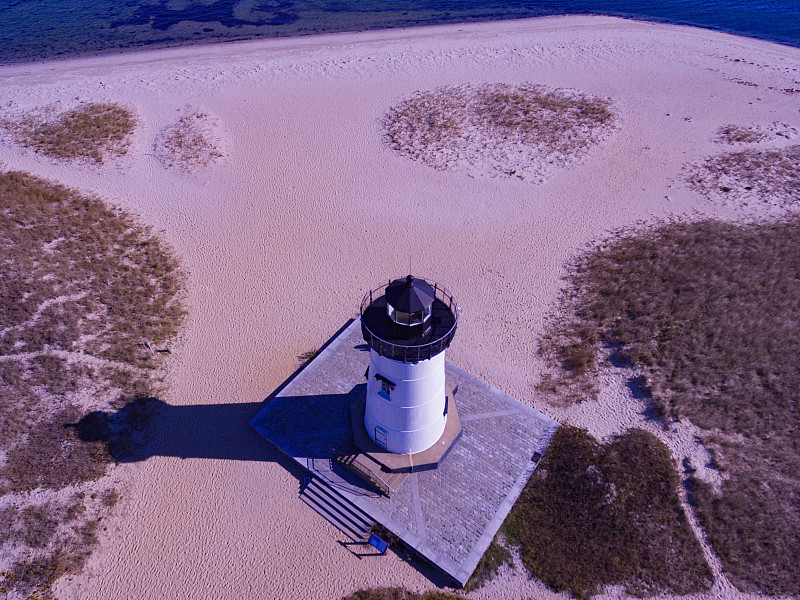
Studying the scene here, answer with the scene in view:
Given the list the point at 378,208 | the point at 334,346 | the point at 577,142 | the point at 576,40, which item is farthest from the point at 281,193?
the point at 576,40

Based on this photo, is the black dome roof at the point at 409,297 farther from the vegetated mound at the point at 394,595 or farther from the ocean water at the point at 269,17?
the ocean water at the point at 269,17

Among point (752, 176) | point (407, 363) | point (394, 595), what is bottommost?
point (394, 595)

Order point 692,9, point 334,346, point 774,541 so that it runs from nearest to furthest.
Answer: point 774,541, point 334,346, point 692,9

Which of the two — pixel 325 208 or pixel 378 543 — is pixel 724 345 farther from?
pixel 325 208

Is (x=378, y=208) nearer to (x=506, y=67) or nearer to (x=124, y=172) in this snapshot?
(x=124, y=172)

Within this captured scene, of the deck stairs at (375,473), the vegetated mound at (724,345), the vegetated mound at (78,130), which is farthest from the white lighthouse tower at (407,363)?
the vegetated mound at (78,130)

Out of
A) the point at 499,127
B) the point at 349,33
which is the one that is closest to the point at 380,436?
the point at 499,127

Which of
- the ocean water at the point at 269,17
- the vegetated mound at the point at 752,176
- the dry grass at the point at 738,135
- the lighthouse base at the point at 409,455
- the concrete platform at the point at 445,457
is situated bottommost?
the concrete platform at the point at 445,457
